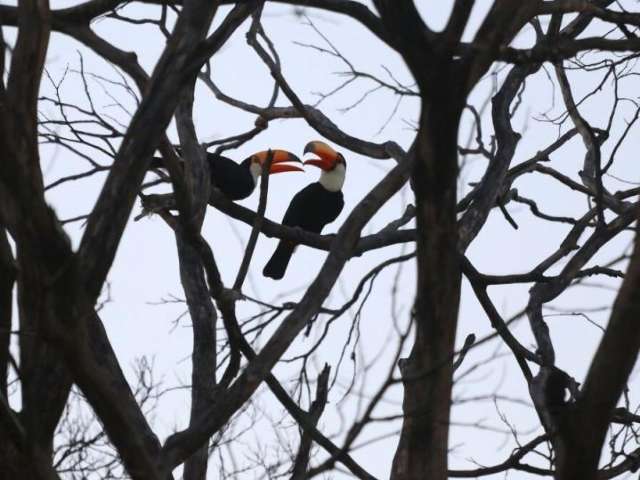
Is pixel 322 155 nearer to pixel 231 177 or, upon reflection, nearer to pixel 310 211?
pixel 310 211

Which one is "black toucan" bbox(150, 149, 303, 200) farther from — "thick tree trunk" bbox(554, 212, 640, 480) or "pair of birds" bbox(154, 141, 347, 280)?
"thick tree trunk" bbox(554, 212, 640, 480)

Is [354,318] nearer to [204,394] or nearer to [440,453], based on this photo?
[204,394]

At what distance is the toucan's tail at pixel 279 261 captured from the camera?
32.1 feet

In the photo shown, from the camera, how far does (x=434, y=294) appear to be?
294 centimetres

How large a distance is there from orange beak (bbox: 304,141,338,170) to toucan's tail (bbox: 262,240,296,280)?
137 centimetres

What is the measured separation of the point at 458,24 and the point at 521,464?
81.2 inches

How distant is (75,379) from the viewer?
2.96 meters

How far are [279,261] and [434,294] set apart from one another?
6.89 metres

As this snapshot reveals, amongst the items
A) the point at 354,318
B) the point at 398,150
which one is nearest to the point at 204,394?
the point at 354,318

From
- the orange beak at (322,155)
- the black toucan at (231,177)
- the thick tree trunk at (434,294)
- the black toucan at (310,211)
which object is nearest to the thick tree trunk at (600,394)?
the thick tree trunk at (434,294)

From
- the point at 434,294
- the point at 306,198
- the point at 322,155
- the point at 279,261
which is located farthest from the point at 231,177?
the point at 434,294

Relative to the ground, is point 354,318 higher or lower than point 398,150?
lower

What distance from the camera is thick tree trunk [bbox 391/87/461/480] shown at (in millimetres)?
2844

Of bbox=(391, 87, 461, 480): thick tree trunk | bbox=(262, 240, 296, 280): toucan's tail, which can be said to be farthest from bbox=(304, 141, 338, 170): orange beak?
bbox=(391, 87, 461, 480): thick tree trunk
